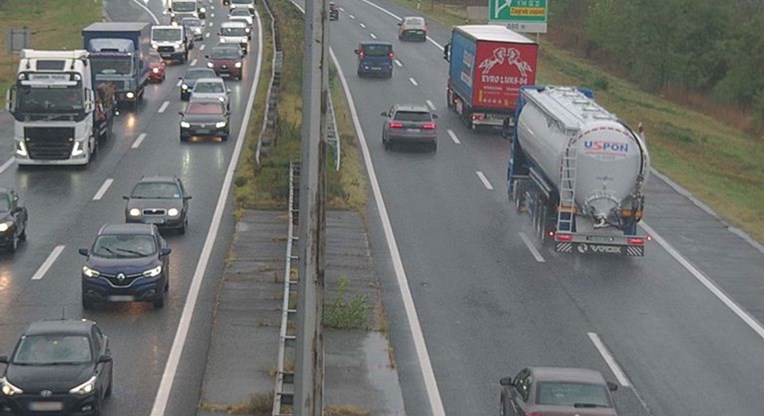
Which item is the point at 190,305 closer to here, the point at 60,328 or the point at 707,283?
the point at 60,328

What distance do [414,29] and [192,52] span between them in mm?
15400

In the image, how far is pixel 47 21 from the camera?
11350 centimetres

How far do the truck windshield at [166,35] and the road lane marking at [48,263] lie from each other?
45859 mm

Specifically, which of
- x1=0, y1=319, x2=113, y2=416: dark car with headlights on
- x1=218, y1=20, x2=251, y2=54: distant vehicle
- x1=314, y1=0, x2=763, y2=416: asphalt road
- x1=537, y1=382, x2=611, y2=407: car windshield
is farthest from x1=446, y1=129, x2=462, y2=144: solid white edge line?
x1=537, y1=382, x2=611, y2=407: car windshield

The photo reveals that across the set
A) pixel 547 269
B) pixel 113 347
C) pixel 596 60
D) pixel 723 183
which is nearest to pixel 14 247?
pixel 113 347

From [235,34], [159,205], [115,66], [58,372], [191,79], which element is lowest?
[235,34]

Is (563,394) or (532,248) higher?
(563,394)

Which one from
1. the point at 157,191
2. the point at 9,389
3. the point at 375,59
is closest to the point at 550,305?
the point at 157,191

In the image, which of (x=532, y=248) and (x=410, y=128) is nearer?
(x=532, y=248)

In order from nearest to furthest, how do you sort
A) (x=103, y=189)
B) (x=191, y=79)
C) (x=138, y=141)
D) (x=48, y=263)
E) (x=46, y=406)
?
(x=46, y=406)
(x=48, y=263)
(x=103, y=189)
(x=138, y=141)
(x=191, y=79)

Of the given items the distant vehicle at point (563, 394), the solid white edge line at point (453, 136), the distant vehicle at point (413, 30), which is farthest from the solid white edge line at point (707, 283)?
the distant vehicle at point (413, 30)

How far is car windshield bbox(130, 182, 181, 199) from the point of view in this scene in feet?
117

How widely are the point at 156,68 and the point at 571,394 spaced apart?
177 feet

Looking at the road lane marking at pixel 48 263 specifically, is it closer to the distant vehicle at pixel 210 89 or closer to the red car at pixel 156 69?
the distant vehicle at pixel 210 89
